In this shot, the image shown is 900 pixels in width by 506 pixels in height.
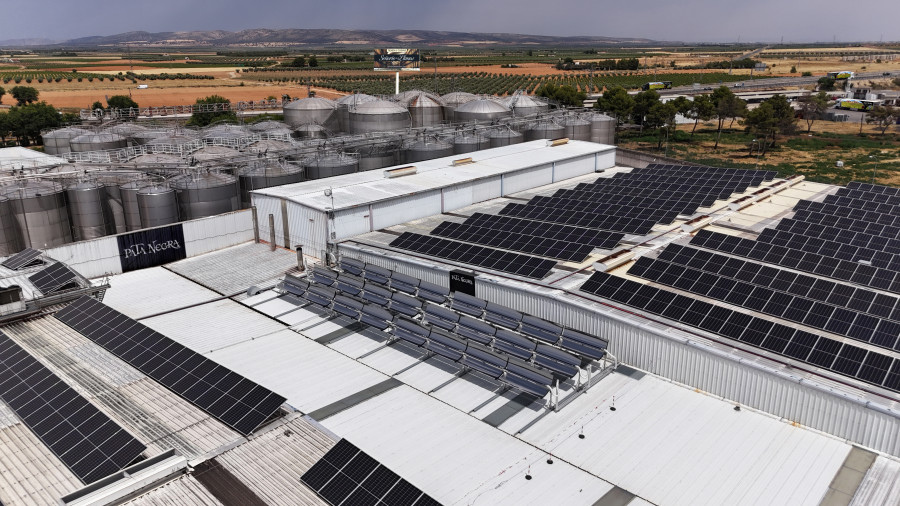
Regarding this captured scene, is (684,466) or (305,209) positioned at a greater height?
(305,209)

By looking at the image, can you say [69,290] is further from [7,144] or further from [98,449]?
[7,144]

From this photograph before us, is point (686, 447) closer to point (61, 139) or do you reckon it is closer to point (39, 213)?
point (39, 213)

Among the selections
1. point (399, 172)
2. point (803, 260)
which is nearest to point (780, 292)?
point (803, 260)

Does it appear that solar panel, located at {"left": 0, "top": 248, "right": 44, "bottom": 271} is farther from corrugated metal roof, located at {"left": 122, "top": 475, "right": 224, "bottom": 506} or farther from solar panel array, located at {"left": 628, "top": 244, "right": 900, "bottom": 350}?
solar panel array, located at {"left": 628, "top": 244, "right": 900, "bottom": 350}

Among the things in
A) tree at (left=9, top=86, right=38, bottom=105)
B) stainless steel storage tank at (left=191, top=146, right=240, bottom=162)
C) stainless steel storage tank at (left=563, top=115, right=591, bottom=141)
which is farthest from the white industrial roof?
tree at (left=9, top=86, right=38, bottom=105)

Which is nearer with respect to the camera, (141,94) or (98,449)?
(98,449)

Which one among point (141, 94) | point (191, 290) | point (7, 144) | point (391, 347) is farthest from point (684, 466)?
point (141, 94)

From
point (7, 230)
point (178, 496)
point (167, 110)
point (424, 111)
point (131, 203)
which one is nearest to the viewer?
point (178, 496)
